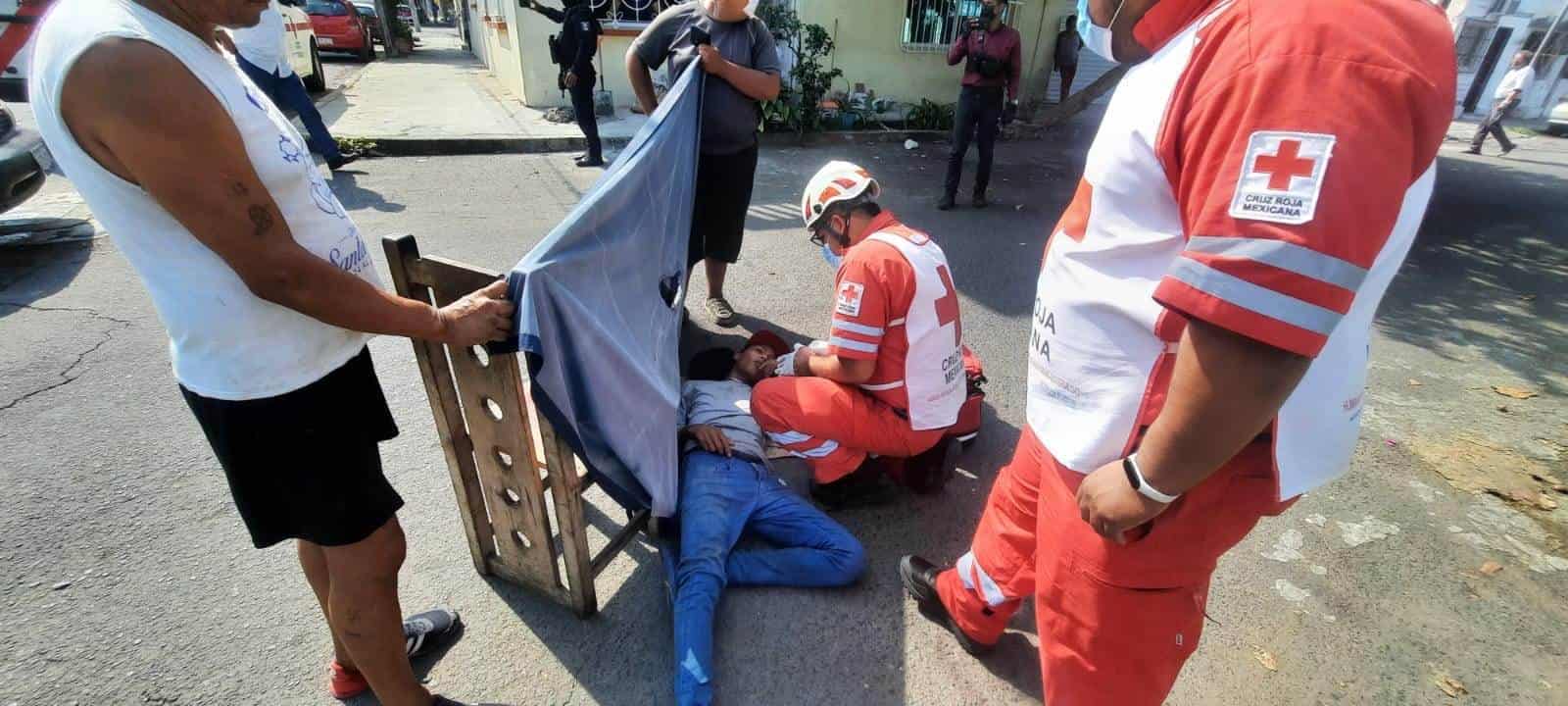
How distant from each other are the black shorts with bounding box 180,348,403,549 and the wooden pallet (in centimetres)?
25

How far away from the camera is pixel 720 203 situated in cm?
379

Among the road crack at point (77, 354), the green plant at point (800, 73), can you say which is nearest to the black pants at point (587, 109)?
the green plant at point (800, 73)

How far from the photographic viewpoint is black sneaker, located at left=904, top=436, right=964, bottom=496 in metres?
2.63

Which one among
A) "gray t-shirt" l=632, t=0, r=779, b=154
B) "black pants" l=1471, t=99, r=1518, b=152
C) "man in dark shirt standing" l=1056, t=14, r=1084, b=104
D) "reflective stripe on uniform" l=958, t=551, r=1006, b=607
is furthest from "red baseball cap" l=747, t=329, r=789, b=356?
"black pants" l=1471, t=99, r=1518, b=152

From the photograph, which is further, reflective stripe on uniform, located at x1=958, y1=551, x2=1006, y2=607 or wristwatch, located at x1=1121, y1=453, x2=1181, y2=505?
reflective stripe on uniform, located at x1=958, y1=551, x2=1006, y2=607

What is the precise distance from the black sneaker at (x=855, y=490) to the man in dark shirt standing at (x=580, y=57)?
5747 mm

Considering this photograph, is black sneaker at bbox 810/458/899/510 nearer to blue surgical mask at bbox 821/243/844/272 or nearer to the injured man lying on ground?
the injured man lying on ground

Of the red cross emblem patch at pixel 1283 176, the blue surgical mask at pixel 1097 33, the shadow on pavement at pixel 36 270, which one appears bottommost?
the shadow on pavement at pixel 36 270

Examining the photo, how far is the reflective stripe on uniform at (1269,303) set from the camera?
826 mm

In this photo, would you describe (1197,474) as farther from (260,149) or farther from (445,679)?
(445,679)

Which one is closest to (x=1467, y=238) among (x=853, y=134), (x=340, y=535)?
(x=853, y=134)

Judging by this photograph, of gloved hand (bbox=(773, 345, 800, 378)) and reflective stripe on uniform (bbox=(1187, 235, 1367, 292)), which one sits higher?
reflective stripe on uniform (bbox=(1187, 235, 1367, 292))

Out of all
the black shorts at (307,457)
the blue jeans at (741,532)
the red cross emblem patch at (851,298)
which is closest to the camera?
the black shorts at (307,457)

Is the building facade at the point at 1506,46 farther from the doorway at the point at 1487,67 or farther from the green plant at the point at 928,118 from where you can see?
the green plant at the point at 928,118
